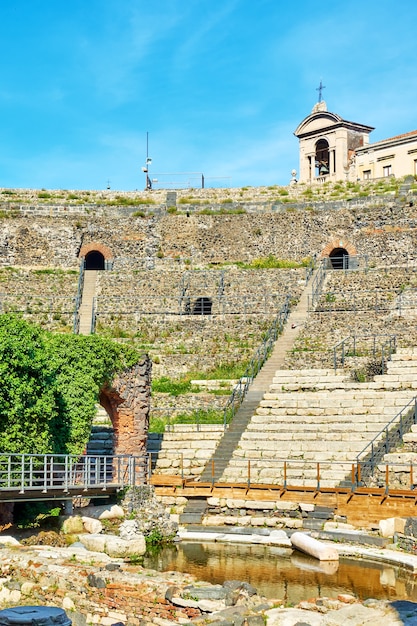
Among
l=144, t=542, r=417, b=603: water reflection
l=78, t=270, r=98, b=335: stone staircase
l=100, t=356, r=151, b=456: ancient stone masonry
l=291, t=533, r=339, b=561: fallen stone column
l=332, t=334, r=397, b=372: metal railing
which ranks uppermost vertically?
l=78, t=270, r=98, b=335: stone staircase

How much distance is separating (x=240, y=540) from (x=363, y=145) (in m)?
40.8

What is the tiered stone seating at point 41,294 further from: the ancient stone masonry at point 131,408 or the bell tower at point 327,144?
the bell tower at point 327,144

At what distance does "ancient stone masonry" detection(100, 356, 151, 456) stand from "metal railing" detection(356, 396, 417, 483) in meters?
6.61

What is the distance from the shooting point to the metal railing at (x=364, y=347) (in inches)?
1303

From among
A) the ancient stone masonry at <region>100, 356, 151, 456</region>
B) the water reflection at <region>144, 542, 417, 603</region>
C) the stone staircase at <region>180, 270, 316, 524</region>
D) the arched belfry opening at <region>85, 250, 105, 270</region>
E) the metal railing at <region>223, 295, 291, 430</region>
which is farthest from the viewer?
the arched belfry opening at <region>85, 250, 105, 270</region>

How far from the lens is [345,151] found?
184 ft

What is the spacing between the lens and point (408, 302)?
3641 centimetres

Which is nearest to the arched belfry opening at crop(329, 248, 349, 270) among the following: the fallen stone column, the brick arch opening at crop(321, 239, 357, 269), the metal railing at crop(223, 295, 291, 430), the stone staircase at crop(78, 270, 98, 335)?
the brick arch opening at crop(321, 239, 357, 269)

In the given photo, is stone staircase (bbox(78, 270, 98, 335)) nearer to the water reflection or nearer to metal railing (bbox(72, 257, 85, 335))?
metal railing (bbox(72, 257, 85, 335))

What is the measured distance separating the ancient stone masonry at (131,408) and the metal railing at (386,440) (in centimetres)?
661

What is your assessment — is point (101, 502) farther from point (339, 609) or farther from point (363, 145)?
point (363, 145)

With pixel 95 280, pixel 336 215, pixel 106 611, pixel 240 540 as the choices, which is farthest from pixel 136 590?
pixel 336 215

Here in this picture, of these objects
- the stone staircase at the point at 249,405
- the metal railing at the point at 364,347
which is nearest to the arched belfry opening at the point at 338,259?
the stone staircase at the point at 249,405

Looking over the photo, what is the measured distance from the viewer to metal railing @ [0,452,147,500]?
1903 centimetres
